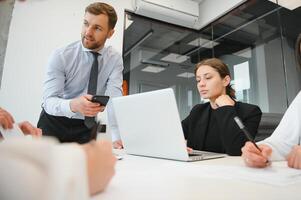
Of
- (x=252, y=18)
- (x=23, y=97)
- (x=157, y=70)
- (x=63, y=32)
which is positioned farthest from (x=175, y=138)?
(x=157, y=70)

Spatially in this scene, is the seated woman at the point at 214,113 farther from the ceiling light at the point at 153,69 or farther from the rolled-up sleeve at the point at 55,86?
the ceiling light at the point at 153,69

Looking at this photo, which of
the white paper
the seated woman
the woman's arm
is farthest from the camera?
the seated woman

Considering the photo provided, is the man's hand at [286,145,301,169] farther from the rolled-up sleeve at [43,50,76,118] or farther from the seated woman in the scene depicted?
the rolled-up sleeve at [43,50,76,118]

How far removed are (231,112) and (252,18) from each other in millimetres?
2185

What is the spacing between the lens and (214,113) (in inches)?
54.6

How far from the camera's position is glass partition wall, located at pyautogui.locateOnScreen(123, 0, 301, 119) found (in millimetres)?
2592

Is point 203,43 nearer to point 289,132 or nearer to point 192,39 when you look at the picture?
point 192,39

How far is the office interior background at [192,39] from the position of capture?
2.04 meters

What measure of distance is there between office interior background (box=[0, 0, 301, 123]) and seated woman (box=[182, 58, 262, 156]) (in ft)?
3.28

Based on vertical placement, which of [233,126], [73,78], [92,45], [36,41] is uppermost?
[36,41]

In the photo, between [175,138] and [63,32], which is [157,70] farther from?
[175,138]

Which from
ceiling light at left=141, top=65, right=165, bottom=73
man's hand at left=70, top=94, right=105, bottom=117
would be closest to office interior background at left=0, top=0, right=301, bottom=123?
ceiling light at left=141, top=65, right=165, bottom=73

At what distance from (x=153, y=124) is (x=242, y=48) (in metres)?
2.73

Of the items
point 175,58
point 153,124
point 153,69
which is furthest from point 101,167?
point 153,69
